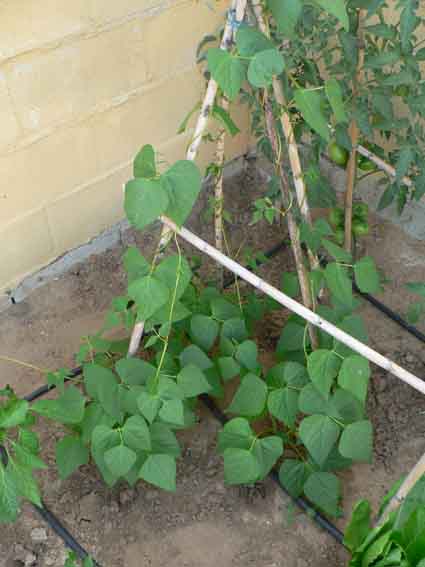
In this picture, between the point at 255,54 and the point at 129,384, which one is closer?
the point at 255,54

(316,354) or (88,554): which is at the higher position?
(316,354)

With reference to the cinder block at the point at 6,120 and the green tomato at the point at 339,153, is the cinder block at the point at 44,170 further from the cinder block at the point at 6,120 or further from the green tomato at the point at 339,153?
the green tomato at the point at 339,153

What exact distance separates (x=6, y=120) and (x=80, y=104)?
26cm

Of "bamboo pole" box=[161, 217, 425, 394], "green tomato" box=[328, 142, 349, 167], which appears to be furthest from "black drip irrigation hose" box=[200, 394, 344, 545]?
"green tomato" box=[328, 142, 349, 167]

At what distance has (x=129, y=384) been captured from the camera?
1.70 metres

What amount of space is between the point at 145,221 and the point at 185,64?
121cm

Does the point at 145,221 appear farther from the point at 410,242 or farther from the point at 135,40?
the point at 410,242

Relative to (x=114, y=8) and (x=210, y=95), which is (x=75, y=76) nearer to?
(x=114, y=8)

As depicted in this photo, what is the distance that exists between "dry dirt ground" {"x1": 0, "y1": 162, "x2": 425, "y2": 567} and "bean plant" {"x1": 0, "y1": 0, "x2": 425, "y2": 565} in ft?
0.29

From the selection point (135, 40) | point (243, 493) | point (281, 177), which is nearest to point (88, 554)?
point (243, 493)

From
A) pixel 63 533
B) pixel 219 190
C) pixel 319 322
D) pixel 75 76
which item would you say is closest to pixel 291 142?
pixel 219 190

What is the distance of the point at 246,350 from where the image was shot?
1741 millimetres

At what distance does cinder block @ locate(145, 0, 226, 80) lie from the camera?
7.23 feet

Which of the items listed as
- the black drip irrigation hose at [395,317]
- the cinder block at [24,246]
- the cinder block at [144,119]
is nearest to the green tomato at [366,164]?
the black drip irrigation hose at [395,317]
